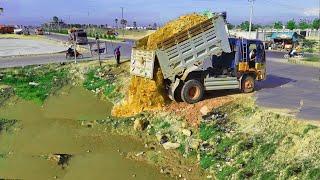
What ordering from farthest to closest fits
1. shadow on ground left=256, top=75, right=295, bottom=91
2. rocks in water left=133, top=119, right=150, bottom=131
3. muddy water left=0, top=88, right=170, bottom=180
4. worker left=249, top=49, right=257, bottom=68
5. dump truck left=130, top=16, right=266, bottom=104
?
shadow on ground left=256, top=75, right=295, bottom=91, worker left=249, top=49, right=257, bottom=68, dump truck left=130, top=16, right=266, bottom=104, rocks in water left=133, top=119, right=150, bottom=131, muddy water left=0, top=88, right=170, bottom=180

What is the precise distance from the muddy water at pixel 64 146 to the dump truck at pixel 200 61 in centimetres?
309

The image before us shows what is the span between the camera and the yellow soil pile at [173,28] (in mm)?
18109

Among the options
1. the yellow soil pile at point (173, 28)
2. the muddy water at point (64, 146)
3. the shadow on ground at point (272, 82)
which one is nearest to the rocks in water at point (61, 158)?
the muddy water at point (64, 146)

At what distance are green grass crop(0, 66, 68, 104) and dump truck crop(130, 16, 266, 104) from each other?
702cm

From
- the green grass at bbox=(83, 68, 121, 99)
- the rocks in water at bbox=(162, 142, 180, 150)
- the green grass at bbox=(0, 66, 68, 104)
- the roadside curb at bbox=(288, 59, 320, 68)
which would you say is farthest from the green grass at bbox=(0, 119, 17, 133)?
the roadside curb at bbox=(288, 59, 320, 68)

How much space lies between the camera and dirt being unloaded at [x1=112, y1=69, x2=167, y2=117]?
16.8 meters

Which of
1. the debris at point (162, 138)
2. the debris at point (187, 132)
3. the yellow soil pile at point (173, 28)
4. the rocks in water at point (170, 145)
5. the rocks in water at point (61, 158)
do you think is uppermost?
the yellow soil pile at point (173, 28)

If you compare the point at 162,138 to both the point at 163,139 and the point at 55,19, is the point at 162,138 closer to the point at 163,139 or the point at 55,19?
the point at 163,139

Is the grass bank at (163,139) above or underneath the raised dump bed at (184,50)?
underneath

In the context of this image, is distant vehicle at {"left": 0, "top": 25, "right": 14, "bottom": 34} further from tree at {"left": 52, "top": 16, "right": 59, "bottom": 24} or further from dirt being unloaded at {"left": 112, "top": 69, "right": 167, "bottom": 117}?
dirt being unloaded at {"left": 112, "top": 69, "right": 167, "bottom": 117}

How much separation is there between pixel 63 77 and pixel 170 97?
11.1m

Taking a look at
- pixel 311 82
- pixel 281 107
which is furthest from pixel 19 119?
pixel 311 82

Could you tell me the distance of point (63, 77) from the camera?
26234mm

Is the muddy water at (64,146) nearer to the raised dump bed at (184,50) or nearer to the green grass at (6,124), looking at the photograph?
the green grass at (6,124)
